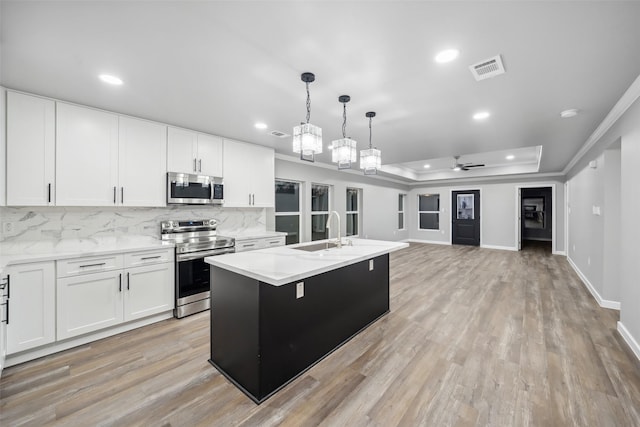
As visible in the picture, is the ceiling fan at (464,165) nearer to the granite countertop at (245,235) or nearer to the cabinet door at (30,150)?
the granite countertop at (245,235)

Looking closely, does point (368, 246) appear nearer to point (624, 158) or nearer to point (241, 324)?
point (241, 324)

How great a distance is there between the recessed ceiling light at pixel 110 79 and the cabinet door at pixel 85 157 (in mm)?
821

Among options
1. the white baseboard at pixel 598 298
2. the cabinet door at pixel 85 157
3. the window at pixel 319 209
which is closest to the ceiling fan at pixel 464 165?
the white baseboard at pixel 598 298

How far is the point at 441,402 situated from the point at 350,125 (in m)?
3.03

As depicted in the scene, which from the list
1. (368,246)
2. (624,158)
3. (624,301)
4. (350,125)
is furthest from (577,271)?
(350,125)

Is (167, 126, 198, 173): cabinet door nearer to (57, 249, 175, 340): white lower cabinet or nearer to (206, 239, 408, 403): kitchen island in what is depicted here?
(57, 249, 175, 340): white lower cabinet

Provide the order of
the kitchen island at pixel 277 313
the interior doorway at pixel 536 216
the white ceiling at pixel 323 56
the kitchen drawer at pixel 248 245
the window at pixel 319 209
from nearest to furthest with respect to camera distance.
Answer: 1. the white ceiling at pixel 323 56
2. the kitchen island at pixel 277 313
3. the kitchen drawer at pixel 248 245
4. the window at pixel 319 209
5. the interior doorway at pixel 536 216

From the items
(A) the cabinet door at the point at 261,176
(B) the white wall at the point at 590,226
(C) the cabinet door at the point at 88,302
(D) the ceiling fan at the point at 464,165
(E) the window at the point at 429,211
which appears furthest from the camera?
(E) the window at the point at 429,211

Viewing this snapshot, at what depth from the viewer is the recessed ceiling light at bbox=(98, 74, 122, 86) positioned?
2.27 m

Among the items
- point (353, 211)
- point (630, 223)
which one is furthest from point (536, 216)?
point (630, 223)

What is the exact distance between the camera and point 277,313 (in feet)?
6.53

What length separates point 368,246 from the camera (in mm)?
3072

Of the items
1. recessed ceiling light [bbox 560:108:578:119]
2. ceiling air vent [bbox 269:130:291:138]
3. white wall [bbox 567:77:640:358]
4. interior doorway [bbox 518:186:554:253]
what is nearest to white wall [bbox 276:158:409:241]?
ceiling air vent [bbox 269:130:291:138]

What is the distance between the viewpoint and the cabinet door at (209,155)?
3820mm
